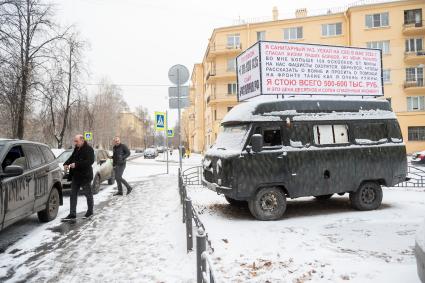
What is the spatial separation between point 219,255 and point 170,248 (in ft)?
2.87

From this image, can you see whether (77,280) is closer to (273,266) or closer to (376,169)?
(273,266)

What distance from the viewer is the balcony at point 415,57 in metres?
34.3

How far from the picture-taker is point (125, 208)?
927 centimetres

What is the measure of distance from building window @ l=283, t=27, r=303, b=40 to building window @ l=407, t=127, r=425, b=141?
14.7 m

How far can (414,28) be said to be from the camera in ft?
112

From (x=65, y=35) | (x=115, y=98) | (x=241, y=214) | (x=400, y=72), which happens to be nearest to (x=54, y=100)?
(x=65, y=35)

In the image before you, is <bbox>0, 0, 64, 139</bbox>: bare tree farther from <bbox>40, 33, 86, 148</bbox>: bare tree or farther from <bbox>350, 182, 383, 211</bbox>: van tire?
<bbox>350, 182, 383, 211</bbox>: van tire

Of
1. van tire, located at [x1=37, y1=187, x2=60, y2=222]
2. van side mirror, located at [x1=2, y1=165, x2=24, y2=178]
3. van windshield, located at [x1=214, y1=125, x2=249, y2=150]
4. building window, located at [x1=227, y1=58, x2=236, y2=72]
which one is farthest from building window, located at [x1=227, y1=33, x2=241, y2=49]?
van side mirror, located at [x1=2, y1=165, x2=24, y2=178]

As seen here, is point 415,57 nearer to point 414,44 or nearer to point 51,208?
point 414,44

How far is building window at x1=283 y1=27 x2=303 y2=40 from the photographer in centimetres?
3869

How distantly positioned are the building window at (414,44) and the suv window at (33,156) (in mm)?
37377

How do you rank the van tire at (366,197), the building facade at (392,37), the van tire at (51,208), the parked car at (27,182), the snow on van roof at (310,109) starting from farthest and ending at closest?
the building facade at (392,37) → the van tire at (366,197) → the snow on van roof at (310,109) → the van tire at (51,208) → the parked car at (27,182)

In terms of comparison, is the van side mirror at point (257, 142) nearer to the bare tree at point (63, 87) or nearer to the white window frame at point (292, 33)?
the bare tree at point (63, 87)

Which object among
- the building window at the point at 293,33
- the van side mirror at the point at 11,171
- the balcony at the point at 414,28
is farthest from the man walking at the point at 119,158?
the balcony at the point at 414,28
